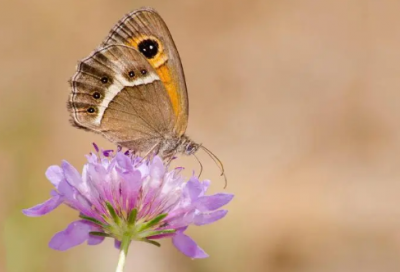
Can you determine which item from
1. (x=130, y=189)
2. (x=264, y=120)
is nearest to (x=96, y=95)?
(x=130, y=189)

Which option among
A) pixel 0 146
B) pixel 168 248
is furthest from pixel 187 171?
pixel 0 146

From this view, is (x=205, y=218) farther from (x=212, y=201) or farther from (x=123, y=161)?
(x=123, y=161)

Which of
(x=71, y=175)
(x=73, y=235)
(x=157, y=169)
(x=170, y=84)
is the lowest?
(x=73, y=235)

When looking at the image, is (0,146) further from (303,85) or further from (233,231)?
(303,85)

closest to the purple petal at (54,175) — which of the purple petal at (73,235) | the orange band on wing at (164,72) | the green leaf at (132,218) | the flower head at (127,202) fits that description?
the flower head at (127,202)

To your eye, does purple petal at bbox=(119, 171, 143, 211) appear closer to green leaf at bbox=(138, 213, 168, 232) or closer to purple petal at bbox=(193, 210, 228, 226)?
green leaf at bbox=(138, 213, 168, 232)

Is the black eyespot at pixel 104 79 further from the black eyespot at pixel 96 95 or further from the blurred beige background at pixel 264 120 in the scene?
the blurred beige background at pixel 264 120

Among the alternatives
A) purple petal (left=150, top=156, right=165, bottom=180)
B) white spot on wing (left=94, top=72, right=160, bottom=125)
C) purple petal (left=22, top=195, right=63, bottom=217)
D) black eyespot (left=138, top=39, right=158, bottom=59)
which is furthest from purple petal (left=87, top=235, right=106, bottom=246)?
black eyespot (left=138, top=39, right=158, bottom=59)
